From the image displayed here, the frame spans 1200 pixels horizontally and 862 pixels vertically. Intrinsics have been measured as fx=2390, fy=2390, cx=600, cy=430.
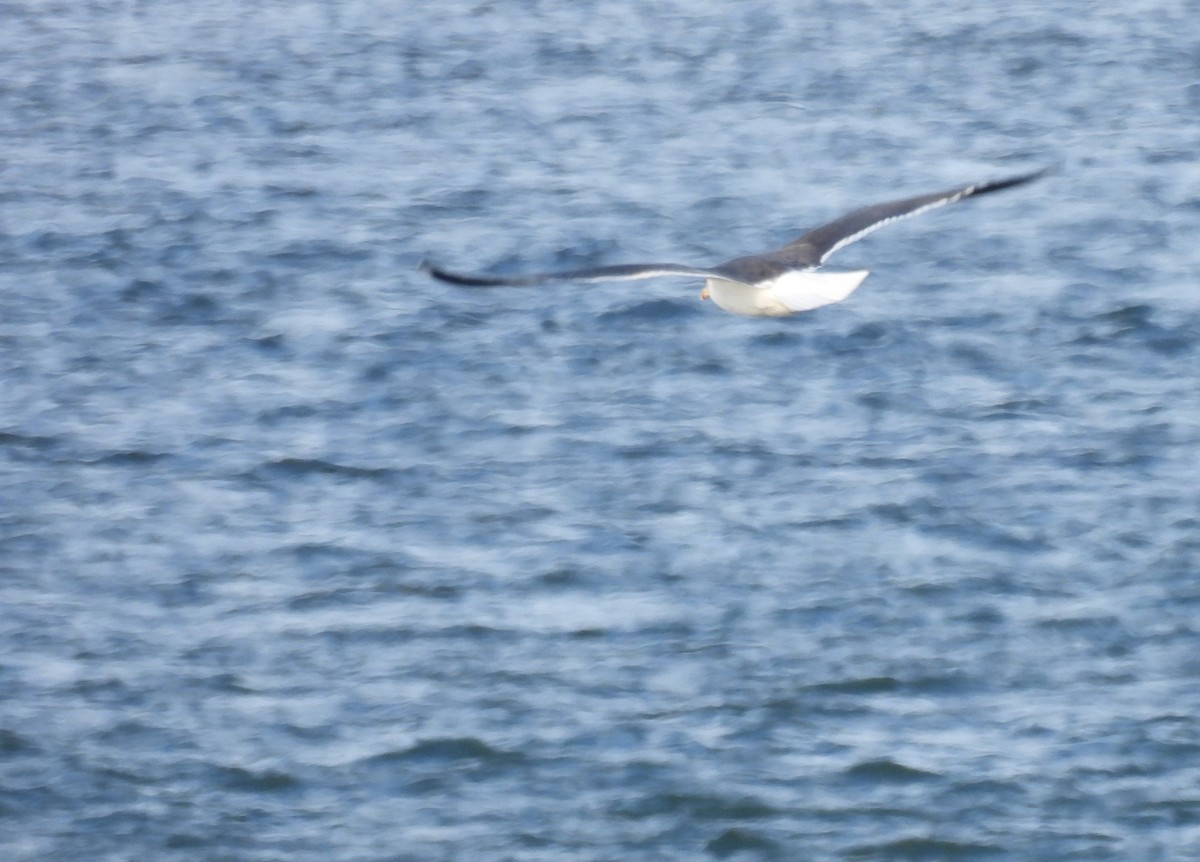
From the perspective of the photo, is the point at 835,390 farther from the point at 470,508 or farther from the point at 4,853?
the point at 4,853

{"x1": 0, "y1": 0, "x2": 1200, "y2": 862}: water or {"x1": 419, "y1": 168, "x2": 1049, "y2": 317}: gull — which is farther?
{"x1": 0, "y1": 0, "x2": 1200, "y2": 862}: water

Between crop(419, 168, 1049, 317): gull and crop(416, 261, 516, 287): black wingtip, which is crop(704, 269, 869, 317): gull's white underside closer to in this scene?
crop(419, 168, 1049, 317): gull

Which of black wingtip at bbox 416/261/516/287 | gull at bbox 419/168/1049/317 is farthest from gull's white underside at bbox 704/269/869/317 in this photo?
black wingtip at bbox 416/261/516/287

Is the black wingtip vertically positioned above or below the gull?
above

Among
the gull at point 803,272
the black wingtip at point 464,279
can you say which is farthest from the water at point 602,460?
the black wingtip at point 464,279

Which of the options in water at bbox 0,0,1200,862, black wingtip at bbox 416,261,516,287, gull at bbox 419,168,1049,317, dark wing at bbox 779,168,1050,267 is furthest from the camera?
water at bbox 0,0,1200,862

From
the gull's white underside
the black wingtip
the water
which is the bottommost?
the water

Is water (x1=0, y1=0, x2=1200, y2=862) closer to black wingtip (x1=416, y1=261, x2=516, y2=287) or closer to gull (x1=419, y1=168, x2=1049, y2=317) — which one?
gull (x1=419, y1=168, x2=1049, y2=317)

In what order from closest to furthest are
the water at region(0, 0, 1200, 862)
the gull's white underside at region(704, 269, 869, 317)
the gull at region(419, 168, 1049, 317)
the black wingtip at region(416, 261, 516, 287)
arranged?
the black wingtip at region(416, 261, 516, 287)
the gull at region(419, 168, 1049, 317)
the gull's white underside at region(704, 269, 869, 317)
the water at region(0, 0, 1200, 862)

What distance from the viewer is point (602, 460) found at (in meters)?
13.5

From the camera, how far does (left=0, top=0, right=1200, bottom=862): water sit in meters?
10.5

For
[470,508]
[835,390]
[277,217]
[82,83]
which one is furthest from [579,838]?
[82,83]

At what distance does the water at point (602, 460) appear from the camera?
10461 millimetres

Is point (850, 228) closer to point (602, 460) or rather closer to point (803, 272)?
point (803, 272)
